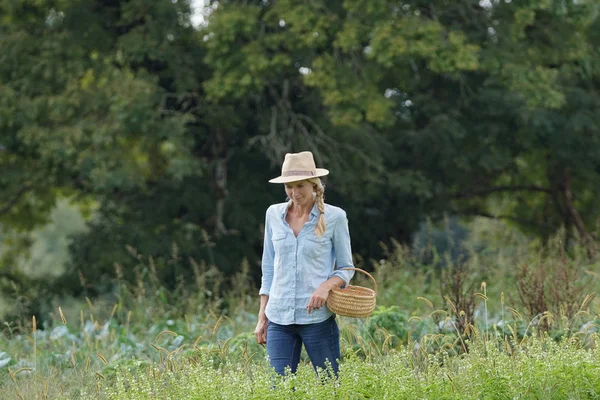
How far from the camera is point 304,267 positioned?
5.00 meters

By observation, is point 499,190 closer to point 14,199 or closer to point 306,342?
point 14,199

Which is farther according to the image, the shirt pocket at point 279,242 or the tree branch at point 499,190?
the tree branch at point 499,190

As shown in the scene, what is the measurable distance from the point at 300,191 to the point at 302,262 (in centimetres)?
37

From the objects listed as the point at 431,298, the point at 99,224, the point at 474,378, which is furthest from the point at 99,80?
the point at 474,378

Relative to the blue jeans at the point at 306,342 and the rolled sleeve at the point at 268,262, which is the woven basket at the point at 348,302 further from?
the rolled sleeve at the point at 268,262

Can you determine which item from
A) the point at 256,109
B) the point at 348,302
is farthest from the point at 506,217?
the point at 348,302

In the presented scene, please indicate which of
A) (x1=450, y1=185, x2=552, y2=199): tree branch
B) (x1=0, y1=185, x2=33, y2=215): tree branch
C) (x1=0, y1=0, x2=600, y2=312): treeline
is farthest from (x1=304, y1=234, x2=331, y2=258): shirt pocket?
(x1=450, y1=185, x2=552, y2=199): tree branch

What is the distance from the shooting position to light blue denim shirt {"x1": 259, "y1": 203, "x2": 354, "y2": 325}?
16.3 feet

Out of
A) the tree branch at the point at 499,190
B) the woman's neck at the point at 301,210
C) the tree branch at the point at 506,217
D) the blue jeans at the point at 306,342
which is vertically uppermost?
the woman's neck at the point at 301,210

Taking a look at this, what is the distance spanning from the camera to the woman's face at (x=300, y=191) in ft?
16.4

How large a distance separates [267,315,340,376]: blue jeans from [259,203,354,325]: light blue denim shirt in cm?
6

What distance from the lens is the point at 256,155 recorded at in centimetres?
1505

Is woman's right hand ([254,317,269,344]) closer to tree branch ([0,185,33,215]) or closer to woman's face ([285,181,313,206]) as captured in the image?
woman's face ([285,181,313,206])

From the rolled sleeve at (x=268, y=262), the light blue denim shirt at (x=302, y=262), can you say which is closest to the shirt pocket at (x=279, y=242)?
the light blue denim shirt at (x=302, y=262)
